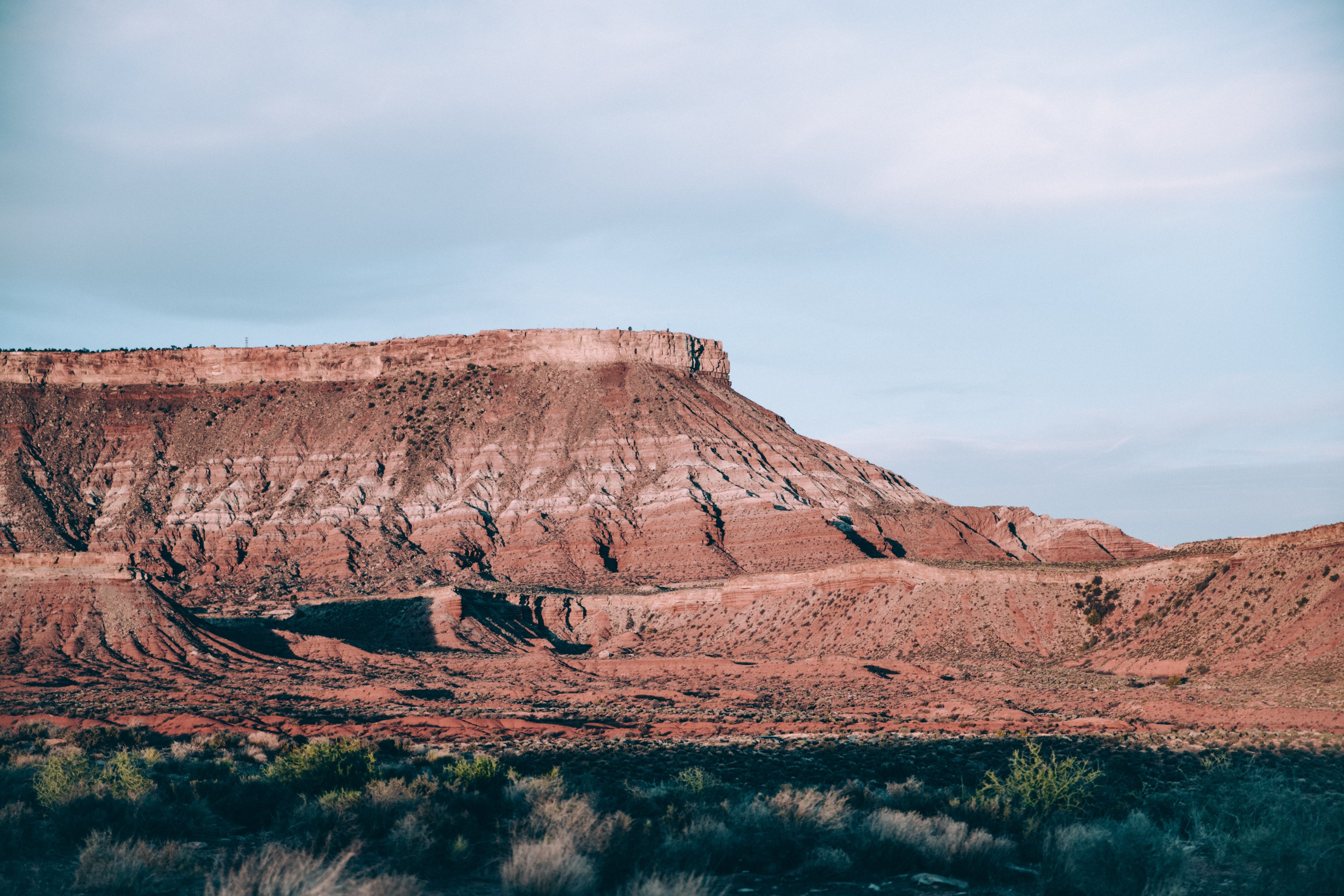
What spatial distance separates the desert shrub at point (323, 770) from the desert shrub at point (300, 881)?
543cm

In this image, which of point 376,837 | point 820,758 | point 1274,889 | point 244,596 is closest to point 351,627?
point 244,596

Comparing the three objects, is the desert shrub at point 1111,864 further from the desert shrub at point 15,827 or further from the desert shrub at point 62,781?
the desert shrub at point 62,781

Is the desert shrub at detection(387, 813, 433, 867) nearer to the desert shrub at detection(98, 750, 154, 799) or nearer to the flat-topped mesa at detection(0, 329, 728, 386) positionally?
the desert shrub at detection(98, 750, 154, 799)

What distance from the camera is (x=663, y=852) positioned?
427 inches

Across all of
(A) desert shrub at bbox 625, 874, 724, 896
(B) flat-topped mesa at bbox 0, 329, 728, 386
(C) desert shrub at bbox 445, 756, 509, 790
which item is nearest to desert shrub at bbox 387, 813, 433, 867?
(A) desert shrub at bbox 625, 874, 724, 896

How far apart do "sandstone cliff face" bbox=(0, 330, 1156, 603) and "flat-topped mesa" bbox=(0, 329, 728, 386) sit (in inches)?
8.0

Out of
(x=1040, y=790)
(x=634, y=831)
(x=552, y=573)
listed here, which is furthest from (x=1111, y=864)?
(x=552, y=573)

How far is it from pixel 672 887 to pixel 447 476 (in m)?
82.7

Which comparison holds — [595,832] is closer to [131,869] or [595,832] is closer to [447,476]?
[131,869]

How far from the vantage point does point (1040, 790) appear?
14.4 meters

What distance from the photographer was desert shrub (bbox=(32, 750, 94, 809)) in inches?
496

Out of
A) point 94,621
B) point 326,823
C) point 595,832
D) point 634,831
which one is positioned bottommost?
point 94,621

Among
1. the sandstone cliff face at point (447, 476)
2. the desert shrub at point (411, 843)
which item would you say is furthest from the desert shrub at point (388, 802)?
the sandstone cliff face at point (447, 476)

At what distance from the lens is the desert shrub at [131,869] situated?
959cm
